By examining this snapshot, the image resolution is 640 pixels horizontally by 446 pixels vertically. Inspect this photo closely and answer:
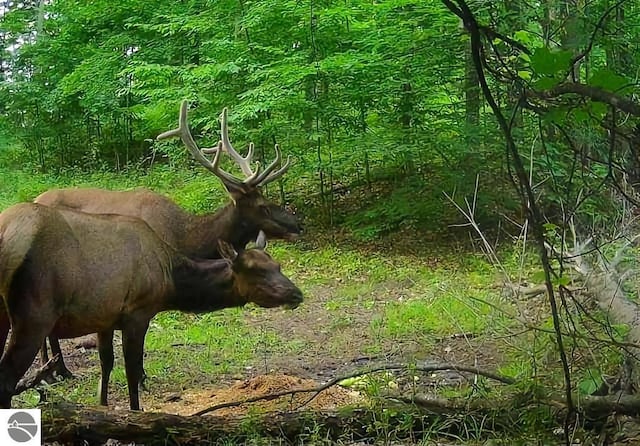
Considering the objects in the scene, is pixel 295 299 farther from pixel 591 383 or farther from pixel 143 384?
pixel 591 383

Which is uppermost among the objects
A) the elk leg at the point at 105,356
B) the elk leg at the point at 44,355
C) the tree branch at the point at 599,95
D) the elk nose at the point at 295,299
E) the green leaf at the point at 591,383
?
the tree branch at the point at 599,95

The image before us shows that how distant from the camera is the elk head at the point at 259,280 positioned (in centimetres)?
598

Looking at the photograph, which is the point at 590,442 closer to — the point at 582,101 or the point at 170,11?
the point at 582,101

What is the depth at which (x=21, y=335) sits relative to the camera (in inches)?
181

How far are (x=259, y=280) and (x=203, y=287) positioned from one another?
0.43 meters

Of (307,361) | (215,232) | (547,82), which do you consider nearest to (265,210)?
(215,232)

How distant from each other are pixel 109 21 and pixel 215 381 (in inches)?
502

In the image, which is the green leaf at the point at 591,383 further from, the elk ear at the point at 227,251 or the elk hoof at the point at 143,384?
the elk hoof at the point at 143,384

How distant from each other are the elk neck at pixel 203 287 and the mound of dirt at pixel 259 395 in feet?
2.09

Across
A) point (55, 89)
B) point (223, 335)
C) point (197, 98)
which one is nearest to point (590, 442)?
point (223, 335)

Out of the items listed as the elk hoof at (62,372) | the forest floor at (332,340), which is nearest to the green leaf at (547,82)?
the forest floor at (332,340)

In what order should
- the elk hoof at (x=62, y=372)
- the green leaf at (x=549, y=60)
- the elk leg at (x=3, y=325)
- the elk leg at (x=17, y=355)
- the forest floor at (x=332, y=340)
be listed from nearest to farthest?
the green leaf at (x=549, y=60) → the elk leg at (x=17, y=355) → the elk leg at (x=3, y=325) → the forest floor at (x=332, y=340) → the elk hoof at (x=62, y=372)

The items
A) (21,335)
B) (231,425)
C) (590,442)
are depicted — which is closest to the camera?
(590,442)

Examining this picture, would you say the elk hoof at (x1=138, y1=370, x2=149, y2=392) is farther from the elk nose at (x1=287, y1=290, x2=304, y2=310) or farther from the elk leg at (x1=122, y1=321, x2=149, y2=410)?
the elk nose at (x1=287, y1=290, x2=304, y2=310)
